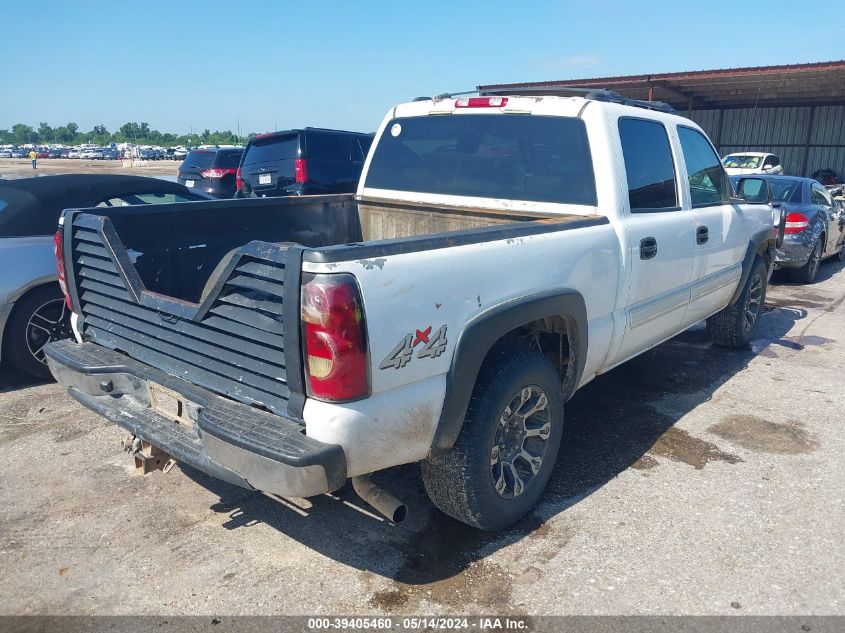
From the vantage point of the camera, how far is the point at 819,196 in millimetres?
10070

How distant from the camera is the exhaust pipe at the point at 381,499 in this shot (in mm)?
2686

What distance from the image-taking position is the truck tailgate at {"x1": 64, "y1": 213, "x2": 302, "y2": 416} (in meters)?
2.48

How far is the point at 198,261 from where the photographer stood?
3939mm

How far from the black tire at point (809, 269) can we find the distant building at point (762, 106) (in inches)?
413

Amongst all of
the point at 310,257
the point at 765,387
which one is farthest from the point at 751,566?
the point at 765,387

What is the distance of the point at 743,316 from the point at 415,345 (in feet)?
14.9

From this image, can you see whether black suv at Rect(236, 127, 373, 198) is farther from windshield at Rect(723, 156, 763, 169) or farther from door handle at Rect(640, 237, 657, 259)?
windshield at Rect(723, 156, 763, 169)

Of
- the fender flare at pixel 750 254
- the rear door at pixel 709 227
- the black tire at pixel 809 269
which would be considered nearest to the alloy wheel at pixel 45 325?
the rear door at pixel 709 227

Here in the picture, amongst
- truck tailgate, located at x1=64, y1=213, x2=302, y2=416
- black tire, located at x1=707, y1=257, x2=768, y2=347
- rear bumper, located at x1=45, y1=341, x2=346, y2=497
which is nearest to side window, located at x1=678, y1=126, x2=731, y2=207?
black tire, located at x1=707, y1=257, x2=768, y2=347

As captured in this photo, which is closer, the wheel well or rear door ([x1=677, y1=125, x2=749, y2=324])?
the wheel well

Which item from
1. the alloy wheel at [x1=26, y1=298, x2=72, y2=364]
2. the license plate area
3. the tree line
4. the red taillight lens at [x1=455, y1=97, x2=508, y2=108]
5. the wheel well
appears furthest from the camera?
the tree line

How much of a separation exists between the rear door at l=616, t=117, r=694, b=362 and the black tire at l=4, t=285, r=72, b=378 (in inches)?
160

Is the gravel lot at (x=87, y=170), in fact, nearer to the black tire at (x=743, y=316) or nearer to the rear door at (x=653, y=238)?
the black tire at (x=743, y=316)

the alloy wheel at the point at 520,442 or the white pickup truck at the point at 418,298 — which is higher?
the white pickup truck at the point at 418,298
